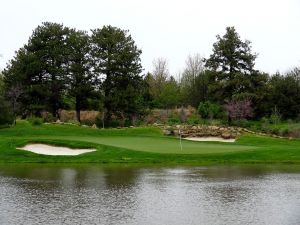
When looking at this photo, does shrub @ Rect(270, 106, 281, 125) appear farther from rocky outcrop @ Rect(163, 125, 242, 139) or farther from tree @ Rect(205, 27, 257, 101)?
rocky outcrop @ Rect(163, 125, 242, 139)

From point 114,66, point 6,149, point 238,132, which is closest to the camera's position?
point 6,149

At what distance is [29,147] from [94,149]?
4.27m

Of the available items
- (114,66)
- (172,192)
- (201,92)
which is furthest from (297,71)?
(172,192)

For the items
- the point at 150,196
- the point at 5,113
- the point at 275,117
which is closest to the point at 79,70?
the point at 5,113

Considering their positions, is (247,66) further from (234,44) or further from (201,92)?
(201,92)

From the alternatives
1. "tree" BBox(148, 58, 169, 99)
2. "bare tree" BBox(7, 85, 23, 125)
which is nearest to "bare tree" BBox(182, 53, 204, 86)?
"tree" BBox(148, 58, 169, 99)

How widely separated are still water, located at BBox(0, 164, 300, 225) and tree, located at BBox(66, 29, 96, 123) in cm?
3512

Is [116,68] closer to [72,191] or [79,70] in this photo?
[79,70]

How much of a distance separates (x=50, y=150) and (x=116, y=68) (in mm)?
29393

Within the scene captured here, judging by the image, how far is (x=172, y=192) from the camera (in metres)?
17.1

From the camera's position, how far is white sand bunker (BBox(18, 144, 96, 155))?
99.6ft

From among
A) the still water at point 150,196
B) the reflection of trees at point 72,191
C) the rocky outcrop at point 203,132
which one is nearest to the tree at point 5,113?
the rocky outcrop at point 203,132

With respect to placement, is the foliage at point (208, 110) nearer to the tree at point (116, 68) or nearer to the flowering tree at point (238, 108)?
the flowering tree at point (238, 108)

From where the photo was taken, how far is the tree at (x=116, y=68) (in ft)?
194
